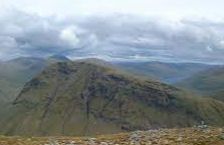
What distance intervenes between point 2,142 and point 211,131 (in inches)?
691

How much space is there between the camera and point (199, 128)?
1586 inches

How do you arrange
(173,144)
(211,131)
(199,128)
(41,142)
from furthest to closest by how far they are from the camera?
1. (199,128)
2. (211,131)
3. (41,142)
4. (173,144)

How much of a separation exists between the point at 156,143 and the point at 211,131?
25.7 ft

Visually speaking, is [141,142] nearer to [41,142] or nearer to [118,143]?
[118,143]

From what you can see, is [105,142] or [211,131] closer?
[105,142]

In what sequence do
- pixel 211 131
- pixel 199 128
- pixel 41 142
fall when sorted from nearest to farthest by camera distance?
pixel 41 142, pixel 211 131, pixel 199 128

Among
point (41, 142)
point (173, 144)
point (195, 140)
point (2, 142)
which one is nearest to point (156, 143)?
point (173, 144)

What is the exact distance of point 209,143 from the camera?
3167 centimetres

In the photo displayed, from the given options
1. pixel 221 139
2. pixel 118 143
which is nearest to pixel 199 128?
pixel 221 139

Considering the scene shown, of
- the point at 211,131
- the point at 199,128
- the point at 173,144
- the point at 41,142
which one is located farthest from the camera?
the point at 199,128

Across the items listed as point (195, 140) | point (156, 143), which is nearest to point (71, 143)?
point (156, 143)

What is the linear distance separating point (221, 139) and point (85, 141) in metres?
10.5

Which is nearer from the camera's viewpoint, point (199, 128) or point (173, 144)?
point (173, 144)

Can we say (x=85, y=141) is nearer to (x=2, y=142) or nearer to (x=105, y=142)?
(x=105, y=142)
